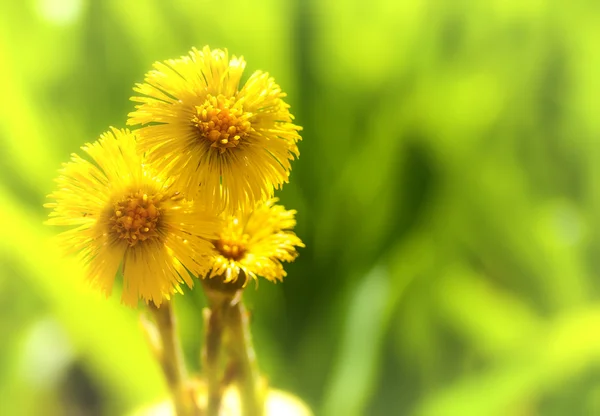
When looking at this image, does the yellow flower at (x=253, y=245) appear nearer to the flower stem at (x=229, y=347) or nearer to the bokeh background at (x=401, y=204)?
the flower stem at (x=229, y=347)

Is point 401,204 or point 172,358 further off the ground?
point 401,204

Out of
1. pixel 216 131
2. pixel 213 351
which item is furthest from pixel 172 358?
pixel 216 131

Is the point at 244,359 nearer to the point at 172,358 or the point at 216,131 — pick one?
the point at 172,358

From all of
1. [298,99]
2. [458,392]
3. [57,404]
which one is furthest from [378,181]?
[57,404]

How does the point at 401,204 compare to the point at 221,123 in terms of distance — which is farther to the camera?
the point at 401,204

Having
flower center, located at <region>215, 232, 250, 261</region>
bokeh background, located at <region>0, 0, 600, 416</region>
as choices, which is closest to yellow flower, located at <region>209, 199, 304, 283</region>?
flower center, located at <region>215, 232, 250, 261</region>

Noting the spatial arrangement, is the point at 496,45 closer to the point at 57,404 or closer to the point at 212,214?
the point at 212,214

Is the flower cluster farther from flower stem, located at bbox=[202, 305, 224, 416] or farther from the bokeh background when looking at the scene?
the bokeh background
